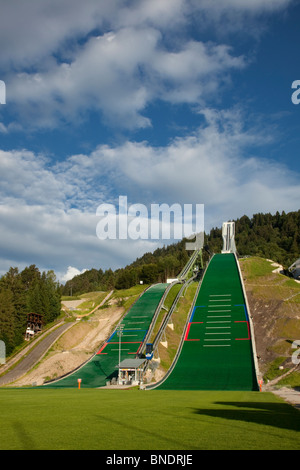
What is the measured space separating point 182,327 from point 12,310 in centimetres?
3075

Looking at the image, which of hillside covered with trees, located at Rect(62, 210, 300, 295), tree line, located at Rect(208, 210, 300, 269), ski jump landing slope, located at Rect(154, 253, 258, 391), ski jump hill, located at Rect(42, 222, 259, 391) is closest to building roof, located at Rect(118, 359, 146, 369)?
ski jump hill, located at Rect(42, 222, 259, 391)

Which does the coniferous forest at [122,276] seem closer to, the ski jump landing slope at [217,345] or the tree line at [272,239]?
the tree line at [272,239]

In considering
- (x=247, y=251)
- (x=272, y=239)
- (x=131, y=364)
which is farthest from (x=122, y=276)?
(x=272, y=239)

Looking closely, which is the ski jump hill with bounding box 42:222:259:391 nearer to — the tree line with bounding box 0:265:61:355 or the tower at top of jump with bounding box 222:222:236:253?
the tree line with bounding box 0:265:61:355

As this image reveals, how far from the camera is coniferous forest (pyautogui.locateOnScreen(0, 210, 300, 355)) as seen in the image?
64.8 m

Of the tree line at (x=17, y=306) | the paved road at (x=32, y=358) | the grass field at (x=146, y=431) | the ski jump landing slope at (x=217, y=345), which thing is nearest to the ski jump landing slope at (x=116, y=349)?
the ski jump landing slope at (x=217, y=345)

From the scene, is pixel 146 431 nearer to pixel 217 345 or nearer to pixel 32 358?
pixel 217 345

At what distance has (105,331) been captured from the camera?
53.3m

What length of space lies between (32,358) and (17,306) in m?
22.6

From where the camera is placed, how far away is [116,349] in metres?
46.0

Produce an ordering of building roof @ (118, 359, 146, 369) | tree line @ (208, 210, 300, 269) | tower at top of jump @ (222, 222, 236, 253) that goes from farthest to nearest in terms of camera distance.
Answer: tree line @ (208, 210, 300, 269), tower at top of jump @ (222, 222, 236, 253), building roof @ (118, 359, 146, 369)

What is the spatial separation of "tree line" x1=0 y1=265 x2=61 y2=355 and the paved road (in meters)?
9.39

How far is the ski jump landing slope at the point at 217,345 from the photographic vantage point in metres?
35.1
